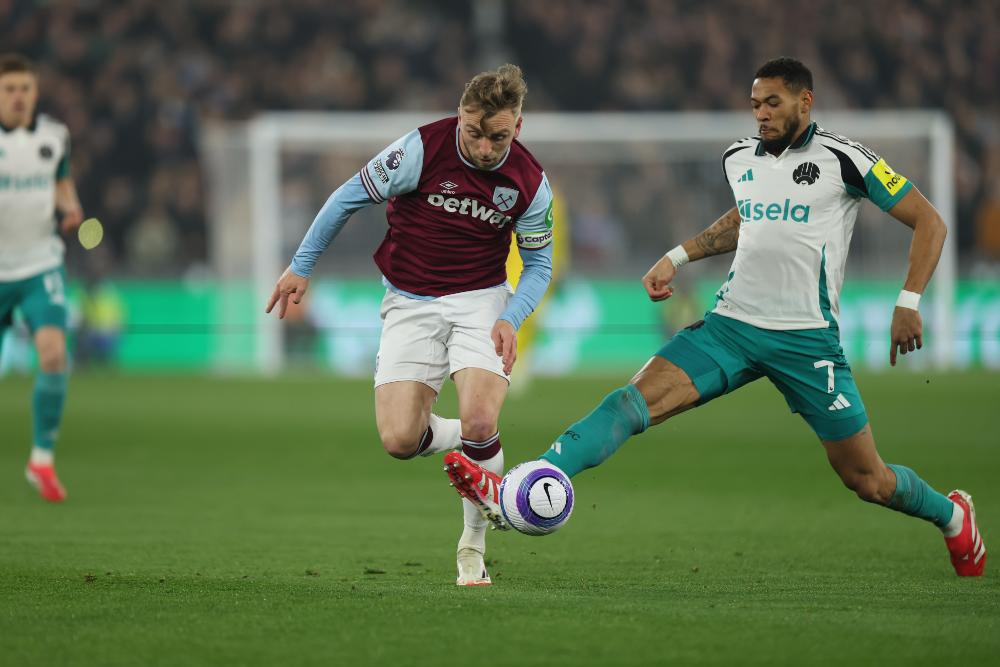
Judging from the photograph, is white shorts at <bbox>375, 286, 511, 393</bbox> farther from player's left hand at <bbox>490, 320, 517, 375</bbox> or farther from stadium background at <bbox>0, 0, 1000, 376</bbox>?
stadium background at <bbox>0, 0, 1000, 376</bbox>

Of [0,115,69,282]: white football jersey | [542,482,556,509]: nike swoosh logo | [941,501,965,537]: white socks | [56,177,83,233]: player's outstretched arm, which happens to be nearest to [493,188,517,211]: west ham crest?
[542,482,556,509]: nike swoosh logo

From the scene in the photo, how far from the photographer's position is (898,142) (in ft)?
75.7

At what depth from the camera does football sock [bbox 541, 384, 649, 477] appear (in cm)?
602

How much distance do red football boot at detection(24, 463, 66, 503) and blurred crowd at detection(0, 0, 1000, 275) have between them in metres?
15.9

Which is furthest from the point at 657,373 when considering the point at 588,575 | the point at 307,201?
the point at 307,201

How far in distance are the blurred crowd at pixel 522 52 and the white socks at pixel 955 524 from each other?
63.4 feet

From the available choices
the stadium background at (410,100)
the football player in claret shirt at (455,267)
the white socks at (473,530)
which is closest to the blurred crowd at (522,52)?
the stadium background at (410,100)

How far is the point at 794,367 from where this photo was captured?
6375 mm

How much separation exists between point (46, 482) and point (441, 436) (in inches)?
148

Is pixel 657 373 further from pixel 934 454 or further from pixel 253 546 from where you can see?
pixel 934 454

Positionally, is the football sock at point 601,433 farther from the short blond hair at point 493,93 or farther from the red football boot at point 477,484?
the short blond hair at point 493,93

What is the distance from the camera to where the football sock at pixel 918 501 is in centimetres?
648

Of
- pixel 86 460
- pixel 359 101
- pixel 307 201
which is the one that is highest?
pixel 359 101

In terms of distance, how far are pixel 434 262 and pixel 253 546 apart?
6.15 feet
